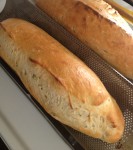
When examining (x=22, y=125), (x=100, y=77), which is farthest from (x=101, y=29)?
(x=22, y=125)

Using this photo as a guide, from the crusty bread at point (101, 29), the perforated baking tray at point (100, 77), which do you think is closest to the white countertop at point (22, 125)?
the perforated baking tray at point (100, 77)

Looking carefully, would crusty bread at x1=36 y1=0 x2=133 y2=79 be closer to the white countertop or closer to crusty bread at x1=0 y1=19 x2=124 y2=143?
crusty bread at x1=0 y1=19 x2=124 y2=143

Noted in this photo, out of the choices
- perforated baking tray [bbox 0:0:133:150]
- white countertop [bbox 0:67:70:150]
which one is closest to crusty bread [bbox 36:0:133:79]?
perforated baking tray [bbox 0:0:133:150]

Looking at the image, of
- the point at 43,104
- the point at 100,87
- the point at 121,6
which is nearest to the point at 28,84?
the point at 43,104

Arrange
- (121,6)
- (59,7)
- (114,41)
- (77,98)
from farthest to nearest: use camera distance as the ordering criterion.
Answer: (121,6), (59,7), (114,41), (77,98)

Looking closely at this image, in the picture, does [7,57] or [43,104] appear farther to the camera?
[7,57]

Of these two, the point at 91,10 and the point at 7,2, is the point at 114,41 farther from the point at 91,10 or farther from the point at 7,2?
the point at 7,2

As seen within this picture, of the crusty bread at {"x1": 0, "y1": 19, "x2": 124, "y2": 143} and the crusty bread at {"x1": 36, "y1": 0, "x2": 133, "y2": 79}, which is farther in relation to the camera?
the crusty bread at {"x1": 36, "y1": 0, "x2": 133, "y2": 79}
